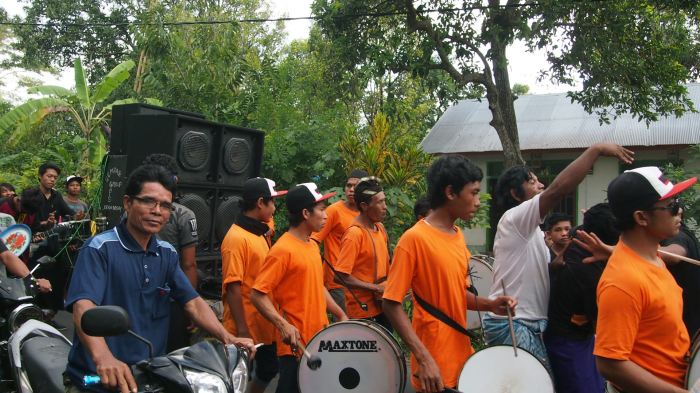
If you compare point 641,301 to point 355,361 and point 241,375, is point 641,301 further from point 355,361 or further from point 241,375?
point 355,361

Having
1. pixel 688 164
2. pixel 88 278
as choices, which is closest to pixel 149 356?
pixel 88 278

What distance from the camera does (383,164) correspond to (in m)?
10.2

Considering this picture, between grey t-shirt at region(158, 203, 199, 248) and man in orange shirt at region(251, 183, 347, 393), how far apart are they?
4.61ft

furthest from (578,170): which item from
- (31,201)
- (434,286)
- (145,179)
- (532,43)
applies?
(532,43)

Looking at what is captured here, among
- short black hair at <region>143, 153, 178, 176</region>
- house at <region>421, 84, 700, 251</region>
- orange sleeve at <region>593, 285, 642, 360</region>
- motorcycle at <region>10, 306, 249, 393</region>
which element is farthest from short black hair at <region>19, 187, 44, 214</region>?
house at <region>421, 84, 700, 251</region>

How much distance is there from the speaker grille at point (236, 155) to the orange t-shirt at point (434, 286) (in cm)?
396

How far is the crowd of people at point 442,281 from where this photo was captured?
294cm

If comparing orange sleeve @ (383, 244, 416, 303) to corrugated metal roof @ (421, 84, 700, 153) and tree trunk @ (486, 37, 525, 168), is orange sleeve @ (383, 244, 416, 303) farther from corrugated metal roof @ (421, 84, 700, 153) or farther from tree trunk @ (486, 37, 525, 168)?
corrugated metal roof @ (421, 84, 700, 153)

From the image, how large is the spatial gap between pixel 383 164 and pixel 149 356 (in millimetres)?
7192

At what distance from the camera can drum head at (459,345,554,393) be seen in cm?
385

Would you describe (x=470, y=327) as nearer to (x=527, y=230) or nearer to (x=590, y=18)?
(x=527, y=230)

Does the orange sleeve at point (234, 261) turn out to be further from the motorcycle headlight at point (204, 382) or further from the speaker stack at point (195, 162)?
the motorcycle headlight at point (204, 382)

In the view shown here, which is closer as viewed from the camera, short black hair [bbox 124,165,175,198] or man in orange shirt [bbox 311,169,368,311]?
short black hair [bbox 124,165,175,198]

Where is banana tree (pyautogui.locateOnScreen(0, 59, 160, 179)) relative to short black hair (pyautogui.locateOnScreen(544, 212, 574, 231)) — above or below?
above
